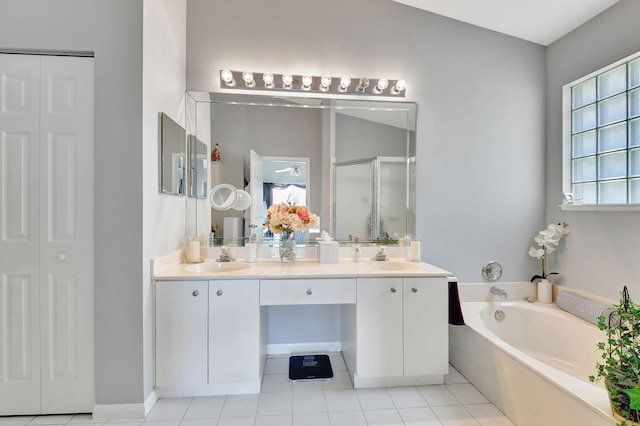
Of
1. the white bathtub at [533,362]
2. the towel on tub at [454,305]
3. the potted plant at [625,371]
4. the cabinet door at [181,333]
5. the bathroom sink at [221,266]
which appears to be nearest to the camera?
the potted plant at [625,371]

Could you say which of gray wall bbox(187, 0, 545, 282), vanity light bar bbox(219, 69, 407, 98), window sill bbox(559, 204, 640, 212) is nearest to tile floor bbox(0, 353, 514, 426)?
gray wall bbox(187, 0, 545, 282)

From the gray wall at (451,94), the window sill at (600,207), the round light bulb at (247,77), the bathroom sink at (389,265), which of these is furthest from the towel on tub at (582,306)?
the round light bulb at (247,77)

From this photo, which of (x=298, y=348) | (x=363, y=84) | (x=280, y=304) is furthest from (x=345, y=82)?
(x=298, y=348)

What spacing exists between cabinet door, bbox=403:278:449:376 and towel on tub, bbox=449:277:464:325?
123mm

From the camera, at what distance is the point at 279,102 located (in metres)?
2.44

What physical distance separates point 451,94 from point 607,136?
1159mm

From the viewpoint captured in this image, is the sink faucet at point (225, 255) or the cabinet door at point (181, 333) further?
the sink faucet at point (225, 255)

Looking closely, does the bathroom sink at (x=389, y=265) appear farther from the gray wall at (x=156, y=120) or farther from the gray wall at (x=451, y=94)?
the gray wall at (x=156, y=120)

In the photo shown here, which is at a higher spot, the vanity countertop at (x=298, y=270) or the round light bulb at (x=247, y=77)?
the round light bulb at (x=247, y=77)

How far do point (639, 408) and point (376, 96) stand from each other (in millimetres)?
2307

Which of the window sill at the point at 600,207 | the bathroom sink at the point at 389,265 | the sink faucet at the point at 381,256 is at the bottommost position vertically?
the bathroom sink at the point at 389,265

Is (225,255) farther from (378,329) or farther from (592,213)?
(592,213)

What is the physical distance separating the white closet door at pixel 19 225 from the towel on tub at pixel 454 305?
8.45ft

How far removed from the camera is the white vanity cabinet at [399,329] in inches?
77.3
